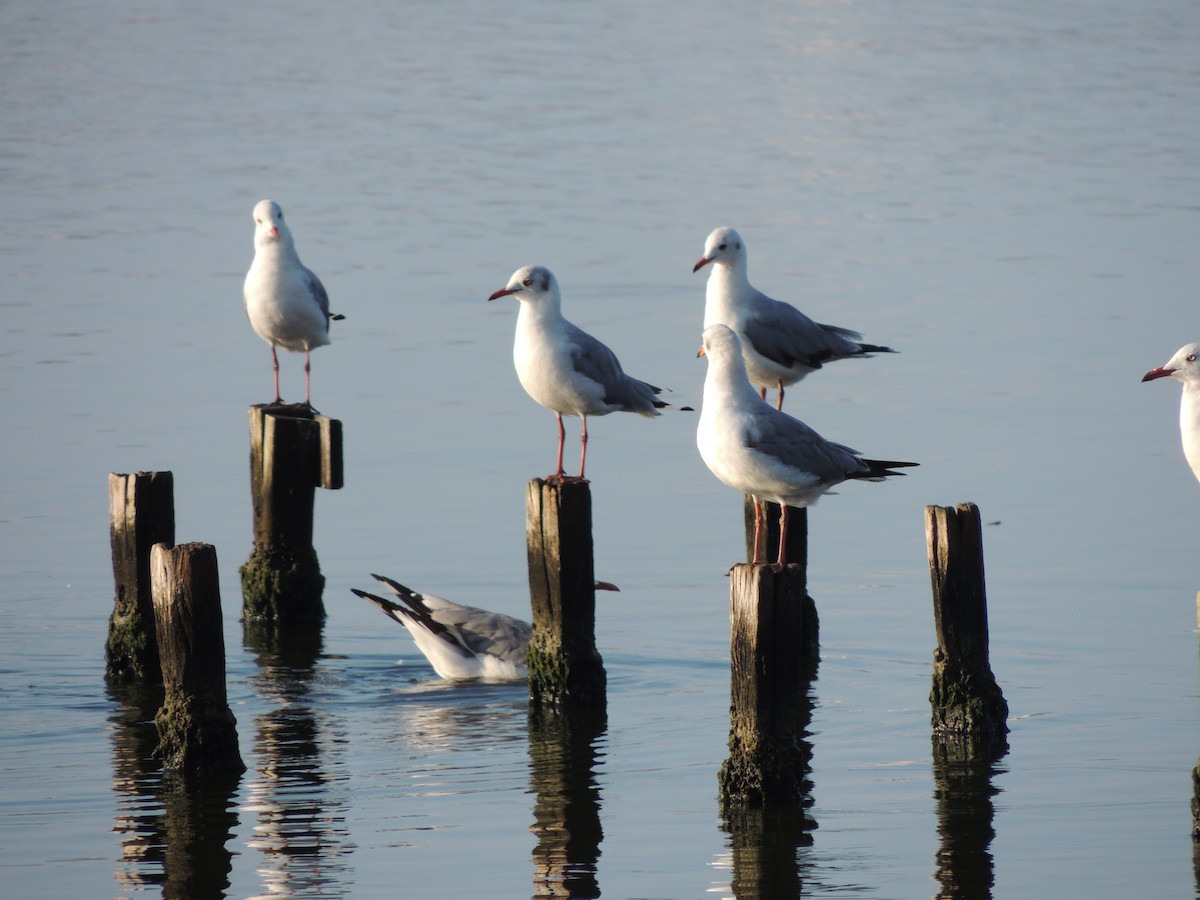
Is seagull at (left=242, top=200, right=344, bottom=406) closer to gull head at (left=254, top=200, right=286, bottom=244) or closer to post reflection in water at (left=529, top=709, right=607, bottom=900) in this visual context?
gull head at (left=254, top=200, right=286, bottom=244)

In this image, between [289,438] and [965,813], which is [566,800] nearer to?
[965,813]

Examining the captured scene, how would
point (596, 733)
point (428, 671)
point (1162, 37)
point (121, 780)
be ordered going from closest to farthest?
point (121, 780) → point (596, 733) → point (428, 671) → point (1162, 37)

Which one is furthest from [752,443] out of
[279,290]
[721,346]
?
[279,290]

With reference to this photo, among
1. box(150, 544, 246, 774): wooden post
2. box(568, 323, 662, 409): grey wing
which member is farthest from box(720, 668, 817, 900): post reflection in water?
box(568, 323, 662, 409): grey wing

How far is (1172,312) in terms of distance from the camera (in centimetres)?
2094

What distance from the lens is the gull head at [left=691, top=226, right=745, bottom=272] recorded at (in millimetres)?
12125

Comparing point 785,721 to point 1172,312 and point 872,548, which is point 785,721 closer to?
point 872,548

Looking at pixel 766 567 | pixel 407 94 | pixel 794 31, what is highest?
pixel 794 31

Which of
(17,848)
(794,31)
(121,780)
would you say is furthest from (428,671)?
(794,31)

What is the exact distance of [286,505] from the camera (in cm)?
1261

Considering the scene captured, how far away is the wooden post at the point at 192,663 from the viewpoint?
9.16 m

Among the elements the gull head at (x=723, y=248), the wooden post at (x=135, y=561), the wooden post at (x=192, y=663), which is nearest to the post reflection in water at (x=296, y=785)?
the wooden post at (x=192, y=663)

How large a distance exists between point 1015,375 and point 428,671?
8535 millimetres

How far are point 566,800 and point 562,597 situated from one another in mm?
1186
